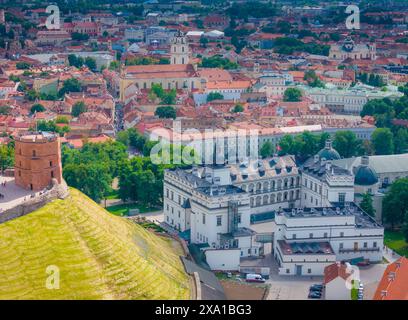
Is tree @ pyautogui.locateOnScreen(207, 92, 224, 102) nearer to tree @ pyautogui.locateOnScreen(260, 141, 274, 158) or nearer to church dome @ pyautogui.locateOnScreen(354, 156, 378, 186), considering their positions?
tree @ pyautogui.locateOnScreen(260, 141, 274, 158)

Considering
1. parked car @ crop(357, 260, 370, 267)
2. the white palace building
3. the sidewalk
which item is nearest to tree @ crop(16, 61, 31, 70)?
the white palace building

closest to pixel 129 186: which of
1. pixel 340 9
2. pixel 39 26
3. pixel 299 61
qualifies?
pixel 299 61

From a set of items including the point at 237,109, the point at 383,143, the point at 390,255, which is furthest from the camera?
the point at 237,109

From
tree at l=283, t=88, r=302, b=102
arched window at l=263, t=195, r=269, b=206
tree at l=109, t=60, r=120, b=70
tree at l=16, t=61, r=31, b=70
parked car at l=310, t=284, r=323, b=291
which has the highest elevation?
tree at l=16, t=61, r=31, b=70

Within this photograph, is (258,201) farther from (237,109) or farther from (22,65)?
(22,65)

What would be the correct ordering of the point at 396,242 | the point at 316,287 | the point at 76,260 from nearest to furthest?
1. the point at 76,260
2. the point at 316,287
3. the point at 396,242

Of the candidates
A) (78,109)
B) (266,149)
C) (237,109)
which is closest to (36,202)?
(266,149)
